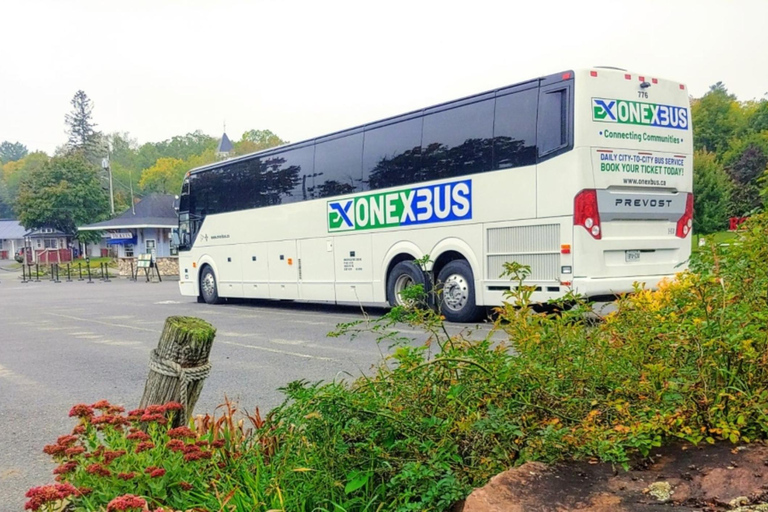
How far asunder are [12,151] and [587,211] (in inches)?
8629

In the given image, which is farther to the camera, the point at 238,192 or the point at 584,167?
the point at 238,192

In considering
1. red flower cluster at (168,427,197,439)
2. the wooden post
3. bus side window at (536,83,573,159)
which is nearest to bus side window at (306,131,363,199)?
bus side window at (536,83,573,159)

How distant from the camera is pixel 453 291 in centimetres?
1095

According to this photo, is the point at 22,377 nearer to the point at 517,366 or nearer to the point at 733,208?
the point at 517,366

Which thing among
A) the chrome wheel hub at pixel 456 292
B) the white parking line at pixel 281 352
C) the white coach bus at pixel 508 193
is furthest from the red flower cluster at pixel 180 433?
the chrome wheel hub at pixel 456 292

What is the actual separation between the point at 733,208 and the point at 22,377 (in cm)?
4057

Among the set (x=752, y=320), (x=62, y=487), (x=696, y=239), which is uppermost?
(x=696, y=239)

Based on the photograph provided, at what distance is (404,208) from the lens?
38.5 ft

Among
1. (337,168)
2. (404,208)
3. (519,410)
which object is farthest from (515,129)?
(519,410)

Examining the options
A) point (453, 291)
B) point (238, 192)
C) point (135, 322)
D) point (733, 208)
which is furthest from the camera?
point (733, 208)

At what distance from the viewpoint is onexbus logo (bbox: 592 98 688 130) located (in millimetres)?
9445

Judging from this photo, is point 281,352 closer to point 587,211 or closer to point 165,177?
point 587,211

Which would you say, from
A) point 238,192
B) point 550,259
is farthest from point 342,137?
point 550,259

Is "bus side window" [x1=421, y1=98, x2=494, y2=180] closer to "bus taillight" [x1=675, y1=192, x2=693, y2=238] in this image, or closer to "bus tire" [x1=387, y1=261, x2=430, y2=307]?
"bus tire" [x1=387, y1=261, x2=430, y2=307]
